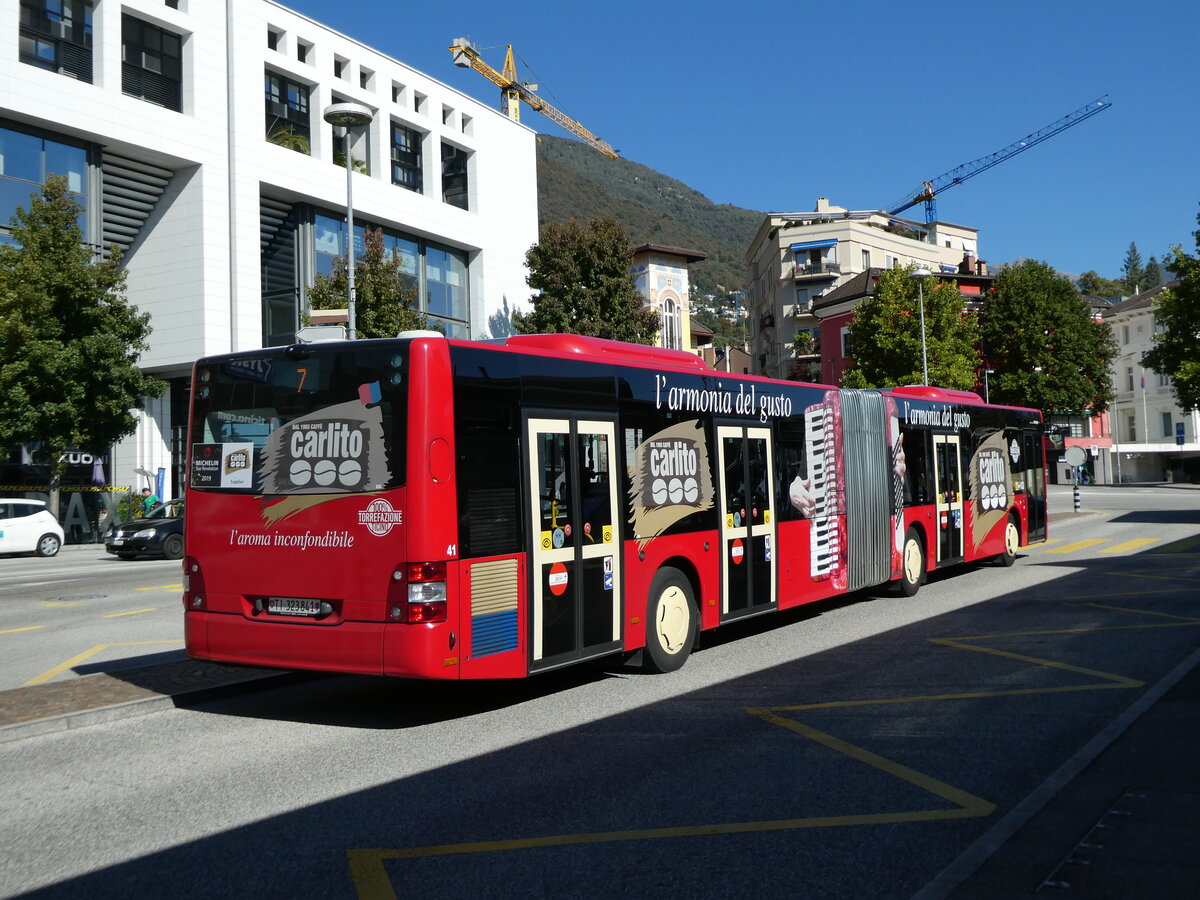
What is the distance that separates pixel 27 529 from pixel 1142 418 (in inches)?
3384

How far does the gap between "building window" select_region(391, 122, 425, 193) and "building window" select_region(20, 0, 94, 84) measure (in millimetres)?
14303

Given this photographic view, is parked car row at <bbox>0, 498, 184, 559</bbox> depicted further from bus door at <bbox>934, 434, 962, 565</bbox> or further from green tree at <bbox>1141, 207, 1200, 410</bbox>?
green tree at <bbox>1141, 207, 1200, 410</bbox>

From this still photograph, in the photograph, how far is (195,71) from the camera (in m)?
37.6

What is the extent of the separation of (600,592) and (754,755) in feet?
7.89

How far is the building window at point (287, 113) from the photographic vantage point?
41.5 m

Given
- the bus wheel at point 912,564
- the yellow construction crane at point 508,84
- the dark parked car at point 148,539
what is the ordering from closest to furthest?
the bus wheel at point 912,564
the dark parked car at point 148,539
the yellow construction crane at point 508,84

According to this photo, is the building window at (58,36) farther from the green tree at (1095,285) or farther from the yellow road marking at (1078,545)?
the green tree at (1095,285)

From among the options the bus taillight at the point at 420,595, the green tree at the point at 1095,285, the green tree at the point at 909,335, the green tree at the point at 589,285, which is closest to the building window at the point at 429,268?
the green tree at the point at 589,285

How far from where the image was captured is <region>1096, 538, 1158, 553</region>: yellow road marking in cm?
2167

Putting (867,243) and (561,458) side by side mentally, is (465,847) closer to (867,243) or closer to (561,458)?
(561,458)

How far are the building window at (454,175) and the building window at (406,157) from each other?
2131 millimetres

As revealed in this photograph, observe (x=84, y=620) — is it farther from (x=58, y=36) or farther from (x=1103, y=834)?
(x=58, y=36)

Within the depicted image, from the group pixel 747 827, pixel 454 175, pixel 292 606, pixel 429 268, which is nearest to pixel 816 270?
pixel 454 175

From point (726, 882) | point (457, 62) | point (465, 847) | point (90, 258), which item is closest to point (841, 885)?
point (726, 882)
